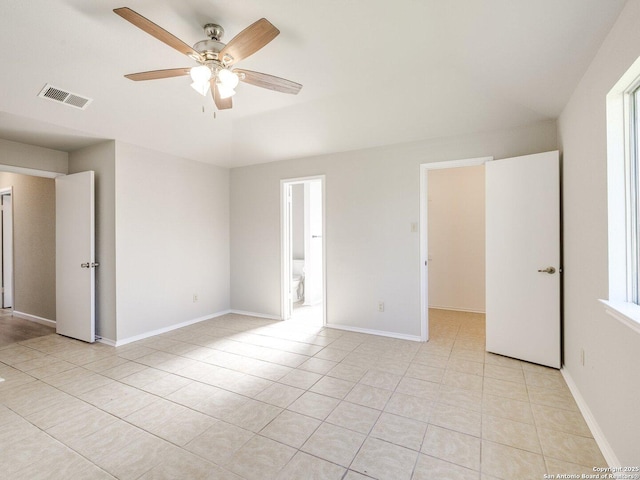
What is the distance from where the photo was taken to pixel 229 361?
121 inches

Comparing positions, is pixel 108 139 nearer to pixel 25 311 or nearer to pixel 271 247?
pixel 271 247

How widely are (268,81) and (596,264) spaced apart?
8.00ft

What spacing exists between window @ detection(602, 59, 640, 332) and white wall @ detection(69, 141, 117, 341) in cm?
442

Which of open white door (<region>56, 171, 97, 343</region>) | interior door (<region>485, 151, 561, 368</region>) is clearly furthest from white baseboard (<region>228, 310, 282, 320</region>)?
interior door (<region>485, 151, 561, 368</region>)

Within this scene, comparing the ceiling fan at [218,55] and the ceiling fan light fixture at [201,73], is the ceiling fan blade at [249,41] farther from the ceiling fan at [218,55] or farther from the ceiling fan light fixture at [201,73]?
the ceiling fan light fixture at [201,73]

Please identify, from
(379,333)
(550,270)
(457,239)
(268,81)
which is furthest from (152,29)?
(457,239)

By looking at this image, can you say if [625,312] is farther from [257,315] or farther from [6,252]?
[6,252]

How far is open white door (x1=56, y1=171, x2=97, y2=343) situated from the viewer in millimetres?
3617

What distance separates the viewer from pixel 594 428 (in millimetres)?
1882

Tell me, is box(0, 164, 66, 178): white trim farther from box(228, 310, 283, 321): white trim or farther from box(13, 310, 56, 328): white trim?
box(228, 310, 283, 321): white trim

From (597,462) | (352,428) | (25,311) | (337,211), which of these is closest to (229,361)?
(352,428)

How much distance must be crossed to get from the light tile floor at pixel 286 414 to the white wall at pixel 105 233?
0.40 meters

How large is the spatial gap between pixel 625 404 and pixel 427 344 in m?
2.07

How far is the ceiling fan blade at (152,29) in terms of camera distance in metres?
1.45
